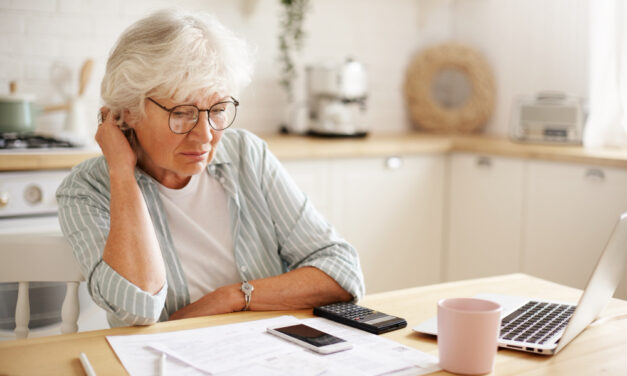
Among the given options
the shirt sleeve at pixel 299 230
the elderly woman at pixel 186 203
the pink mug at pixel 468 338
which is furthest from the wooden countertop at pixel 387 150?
the pink mug at pixel 468 338

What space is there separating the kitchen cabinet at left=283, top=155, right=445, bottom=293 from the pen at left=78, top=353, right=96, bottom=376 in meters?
1.84

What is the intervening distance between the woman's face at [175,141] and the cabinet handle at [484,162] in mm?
1842

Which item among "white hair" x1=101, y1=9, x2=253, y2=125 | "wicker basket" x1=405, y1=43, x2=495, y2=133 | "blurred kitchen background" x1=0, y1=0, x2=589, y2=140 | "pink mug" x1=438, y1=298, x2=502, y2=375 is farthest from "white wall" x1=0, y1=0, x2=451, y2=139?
"pink mug" x1=438, y1=298, x2=502, y2=375

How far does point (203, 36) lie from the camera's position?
1449 millimetres

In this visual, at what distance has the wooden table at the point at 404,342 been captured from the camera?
0.94 metres

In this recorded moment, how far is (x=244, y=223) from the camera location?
1567mm

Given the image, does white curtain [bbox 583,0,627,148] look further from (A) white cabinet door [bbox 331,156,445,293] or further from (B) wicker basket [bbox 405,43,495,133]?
(B) wicker basket [bbox 405,43,495,133]

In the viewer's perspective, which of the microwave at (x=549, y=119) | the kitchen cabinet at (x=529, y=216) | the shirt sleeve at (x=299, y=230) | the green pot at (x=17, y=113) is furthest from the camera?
the microwave at (x=549, y=119)

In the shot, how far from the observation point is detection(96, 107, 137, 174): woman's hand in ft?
4.57

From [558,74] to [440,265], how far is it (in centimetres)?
112

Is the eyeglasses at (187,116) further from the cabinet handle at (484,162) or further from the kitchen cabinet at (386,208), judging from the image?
the cabinet handle at (484,162)

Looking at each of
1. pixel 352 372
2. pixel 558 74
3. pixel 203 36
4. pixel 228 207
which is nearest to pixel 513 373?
pixel 352 372

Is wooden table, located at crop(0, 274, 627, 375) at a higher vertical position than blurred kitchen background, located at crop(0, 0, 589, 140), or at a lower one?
lower

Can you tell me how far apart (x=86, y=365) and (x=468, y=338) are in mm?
513
